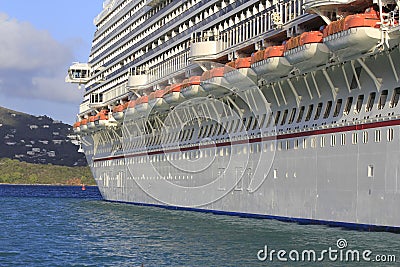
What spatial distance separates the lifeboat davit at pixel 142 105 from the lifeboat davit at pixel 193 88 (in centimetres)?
812

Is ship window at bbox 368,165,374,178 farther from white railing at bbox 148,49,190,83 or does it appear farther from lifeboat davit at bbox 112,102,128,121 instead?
lifeboat davit at bbox 112,102,128,121

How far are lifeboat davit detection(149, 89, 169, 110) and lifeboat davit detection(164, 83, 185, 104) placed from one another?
979mm

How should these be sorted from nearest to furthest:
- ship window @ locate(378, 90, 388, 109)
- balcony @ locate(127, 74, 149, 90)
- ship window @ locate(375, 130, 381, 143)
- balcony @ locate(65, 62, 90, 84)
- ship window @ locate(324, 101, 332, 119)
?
ship window @ locate(375, 130, 381, 143), ship window @ locate(378, 90, 388, 109), ship window @ locate(324, 101, 332, 119), balcony @ locate(127, 74, 149, 90), balcony @ locate(65, 62, 90, 84)

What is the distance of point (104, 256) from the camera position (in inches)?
1110

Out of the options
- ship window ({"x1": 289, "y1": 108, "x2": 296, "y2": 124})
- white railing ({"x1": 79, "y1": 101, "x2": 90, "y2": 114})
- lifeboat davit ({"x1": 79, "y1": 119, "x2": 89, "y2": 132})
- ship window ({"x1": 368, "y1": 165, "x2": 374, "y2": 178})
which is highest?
white railing ({"x1": 79, "y1": 101, "x2": 90, "y2": 114})

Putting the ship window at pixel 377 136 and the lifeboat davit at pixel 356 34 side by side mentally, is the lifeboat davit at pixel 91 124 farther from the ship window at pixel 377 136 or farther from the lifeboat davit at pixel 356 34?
the ship window at pixel 377 136

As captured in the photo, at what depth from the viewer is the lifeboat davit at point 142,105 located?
54875 millimetres

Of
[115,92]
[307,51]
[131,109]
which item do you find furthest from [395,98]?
[115,92]

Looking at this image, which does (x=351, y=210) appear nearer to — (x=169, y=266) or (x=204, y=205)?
(x=169, y=266)

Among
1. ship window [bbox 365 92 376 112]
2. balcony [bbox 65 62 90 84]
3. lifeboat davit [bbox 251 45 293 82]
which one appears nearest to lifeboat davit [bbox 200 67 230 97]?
lifeboat davit [bbox 251 45 293 82]

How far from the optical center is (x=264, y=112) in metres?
40.8

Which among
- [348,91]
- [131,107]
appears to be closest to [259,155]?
[348,91]

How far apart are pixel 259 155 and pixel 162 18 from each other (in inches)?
910

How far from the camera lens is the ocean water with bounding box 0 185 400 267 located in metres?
25.9
